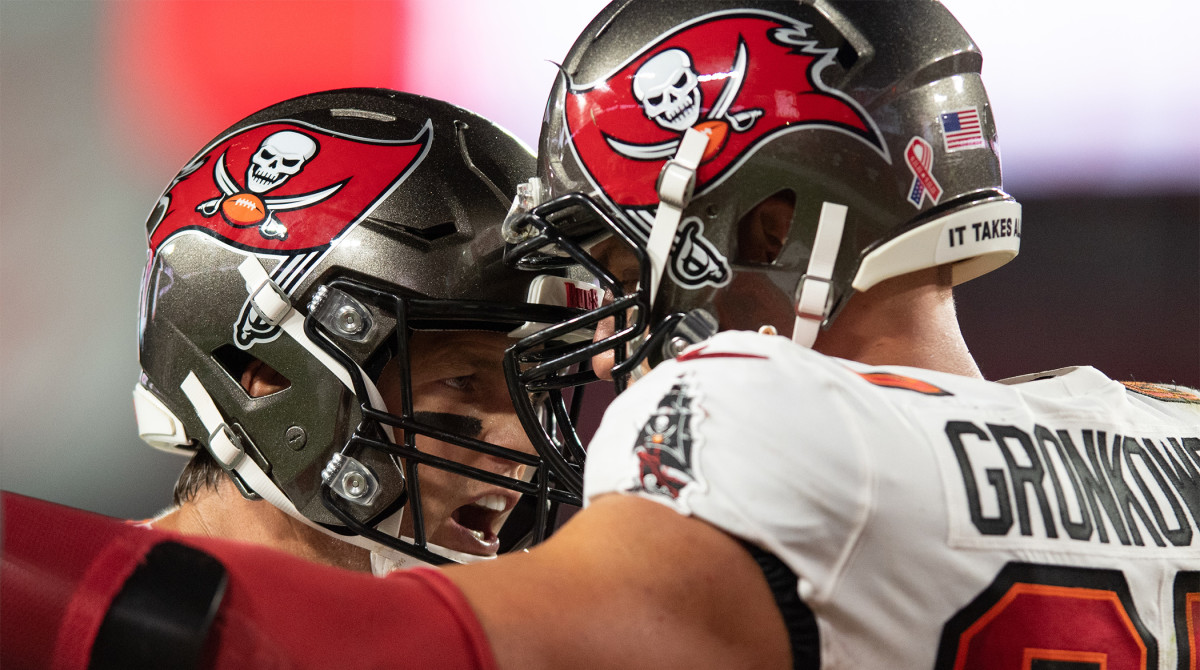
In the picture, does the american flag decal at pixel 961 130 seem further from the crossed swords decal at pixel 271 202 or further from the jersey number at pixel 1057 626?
the crossed swords decal at pixel 271 202

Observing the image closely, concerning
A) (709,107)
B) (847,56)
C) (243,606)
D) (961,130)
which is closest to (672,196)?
(709,107)

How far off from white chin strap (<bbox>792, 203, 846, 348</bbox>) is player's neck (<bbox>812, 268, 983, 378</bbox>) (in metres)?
0.04

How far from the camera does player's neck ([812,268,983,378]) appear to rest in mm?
1206

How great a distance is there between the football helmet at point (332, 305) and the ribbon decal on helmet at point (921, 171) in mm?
567

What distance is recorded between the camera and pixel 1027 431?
0.91 meters

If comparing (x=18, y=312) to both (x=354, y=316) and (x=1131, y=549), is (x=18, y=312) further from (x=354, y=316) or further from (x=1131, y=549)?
(x=1131, y=549)

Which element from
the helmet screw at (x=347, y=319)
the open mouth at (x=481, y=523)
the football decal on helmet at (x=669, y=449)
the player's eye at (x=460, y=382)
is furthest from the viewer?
the open mouth at (x=481, y=523)

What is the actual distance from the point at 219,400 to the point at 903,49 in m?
1.09

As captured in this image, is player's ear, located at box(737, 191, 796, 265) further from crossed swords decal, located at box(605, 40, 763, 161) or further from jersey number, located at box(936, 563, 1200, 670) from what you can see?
jersey number, located at box(936, 563, 1200, 670)

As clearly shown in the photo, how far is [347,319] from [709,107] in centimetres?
62

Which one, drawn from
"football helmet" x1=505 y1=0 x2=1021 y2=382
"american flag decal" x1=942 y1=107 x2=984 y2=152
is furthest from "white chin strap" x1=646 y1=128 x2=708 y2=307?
"american flag decal" x1=942 y1=107 x2=984 y2=152

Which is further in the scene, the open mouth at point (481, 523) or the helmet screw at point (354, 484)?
the open mouth at point (481, 523)

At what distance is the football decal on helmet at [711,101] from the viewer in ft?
4.08

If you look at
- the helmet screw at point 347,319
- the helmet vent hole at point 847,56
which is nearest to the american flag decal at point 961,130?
the helmet vent hole at point 847,56
